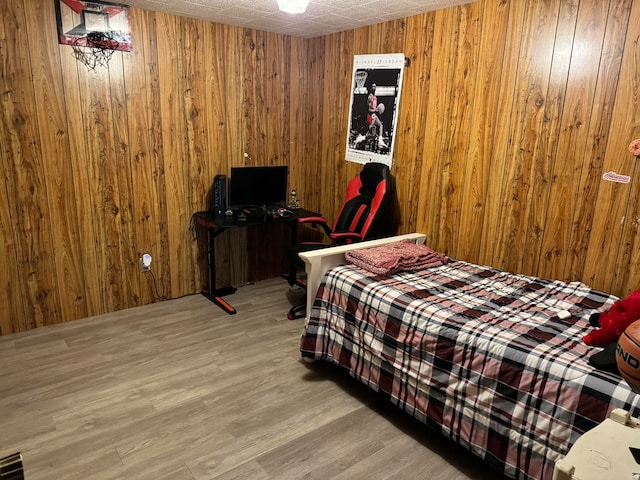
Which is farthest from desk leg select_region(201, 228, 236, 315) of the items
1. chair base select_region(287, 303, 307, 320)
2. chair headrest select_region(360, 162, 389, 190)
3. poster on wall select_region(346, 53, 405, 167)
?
poster on wall select_region(346, 53, 405, 167)

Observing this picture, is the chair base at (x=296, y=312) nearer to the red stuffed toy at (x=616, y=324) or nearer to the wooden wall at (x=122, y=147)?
the wooden wall at (x=122, y=147)

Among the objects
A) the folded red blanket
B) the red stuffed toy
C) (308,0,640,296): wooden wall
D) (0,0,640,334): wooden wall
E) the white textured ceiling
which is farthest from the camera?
the white textured ceiling

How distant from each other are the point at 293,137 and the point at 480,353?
9.70 feet

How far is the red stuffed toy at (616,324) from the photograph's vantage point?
1.83 m

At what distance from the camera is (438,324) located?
213cm

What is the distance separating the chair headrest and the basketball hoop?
2.09m

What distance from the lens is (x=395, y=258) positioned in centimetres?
281

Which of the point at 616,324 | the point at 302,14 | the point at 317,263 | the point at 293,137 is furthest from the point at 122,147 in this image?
the point at 616,324

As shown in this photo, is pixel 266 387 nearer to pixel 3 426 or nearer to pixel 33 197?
pixel 3 426

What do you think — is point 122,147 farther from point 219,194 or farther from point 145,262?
point 145,262

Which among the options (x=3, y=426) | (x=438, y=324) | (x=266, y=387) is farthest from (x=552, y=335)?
(x=3, y=426)

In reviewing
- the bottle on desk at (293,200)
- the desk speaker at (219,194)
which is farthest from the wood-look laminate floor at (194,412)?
the bottle on desk at (293,200)

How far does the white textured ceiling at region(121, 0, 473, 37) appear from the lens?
297 centimetres

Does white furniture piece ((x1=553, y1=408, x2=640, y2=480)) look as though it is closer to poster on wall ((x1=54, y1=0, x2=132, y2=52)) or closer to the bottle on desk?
the bottle on desk
